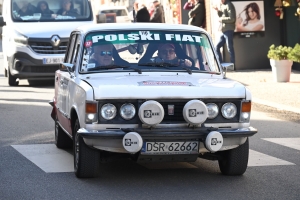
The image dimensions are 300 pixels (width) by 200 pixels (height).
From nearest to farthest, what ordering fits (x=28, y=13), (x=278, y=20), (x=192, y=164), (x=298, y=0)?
(x=192, y=164) → (x=28, y=13) → (x=298, y=0) → (x=278, y=20)

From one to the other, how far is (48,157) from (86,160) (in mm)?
1927

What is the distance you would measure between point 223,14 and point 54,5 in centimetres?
501

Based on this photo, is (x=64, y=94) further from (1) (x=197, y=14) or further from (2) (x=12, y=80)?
(1) (x=197, y=14)

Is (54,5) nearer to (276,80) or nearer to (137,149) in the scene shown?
(276,80)

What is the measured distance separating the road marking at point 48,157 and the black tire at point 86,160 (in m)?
0.74

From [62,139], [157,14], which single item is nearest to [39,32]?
[62,139]

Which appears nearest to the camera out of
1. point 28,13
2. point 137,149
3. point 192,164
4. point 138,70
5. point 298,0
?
point 137,149

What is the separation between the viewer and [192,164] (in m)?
9.95

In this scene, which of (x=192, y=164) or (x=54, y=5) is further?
(x=54, y=5)

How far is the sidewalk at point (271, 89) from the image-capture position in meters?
16.7

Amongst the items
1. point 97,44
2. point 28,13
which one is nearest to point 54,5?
point 28,13

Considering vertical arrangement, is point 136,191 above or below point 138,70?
below

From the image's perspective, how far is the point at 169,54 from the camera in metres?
9.70

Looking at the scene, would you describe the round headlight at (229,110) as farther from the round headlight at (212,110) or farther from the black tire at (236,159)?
the black tire at (236,159)
